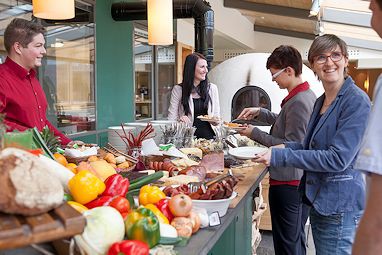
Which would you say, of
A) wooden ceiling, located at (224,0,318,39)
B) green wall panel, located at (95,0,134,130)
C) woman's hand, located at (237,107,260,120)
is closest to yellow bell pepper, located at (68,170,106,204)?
woman's hand, located at (237,107,260,120)

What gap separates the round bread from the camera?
0.82m

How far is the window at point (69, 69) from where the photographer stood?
176 inches

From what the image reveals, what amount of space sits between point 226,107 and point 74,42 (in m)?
3.55

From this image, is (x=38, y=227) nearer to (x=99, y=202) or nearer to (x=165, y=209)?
(x=99, y=202)

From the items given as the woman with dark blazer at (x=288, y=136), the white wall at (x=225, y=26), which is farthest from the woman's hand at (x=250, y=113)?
the white wall at (x=225, y=26)

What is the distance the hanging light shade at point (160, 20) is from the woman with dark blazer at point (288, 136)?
106 centimetres

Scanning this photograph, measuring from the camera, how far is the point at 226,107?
791 cm

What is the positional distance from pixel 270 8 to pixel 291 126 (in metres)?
7.97

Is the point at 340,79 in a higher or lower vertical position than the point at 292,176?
higher

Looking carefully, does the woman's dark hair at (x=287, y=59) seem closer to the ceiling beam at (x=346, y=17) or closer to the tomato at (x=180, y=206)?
the tomato at (x=180, y=206)

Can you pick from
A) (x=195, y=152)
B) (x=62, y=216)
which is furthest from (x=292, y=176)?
(x=62, y=216)

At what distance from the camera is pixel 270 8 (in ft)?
32.7

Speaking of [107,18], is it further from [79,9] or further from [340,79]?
[340,79]

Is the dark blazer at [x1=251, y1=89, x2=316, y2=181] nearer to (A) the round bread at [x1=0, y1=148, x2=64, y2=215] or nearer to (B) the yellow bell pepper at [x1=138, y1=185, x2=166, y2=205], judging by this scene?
(B) the yellow bell pepper at [x1=138, y1=185, x2=166, y2=205]
